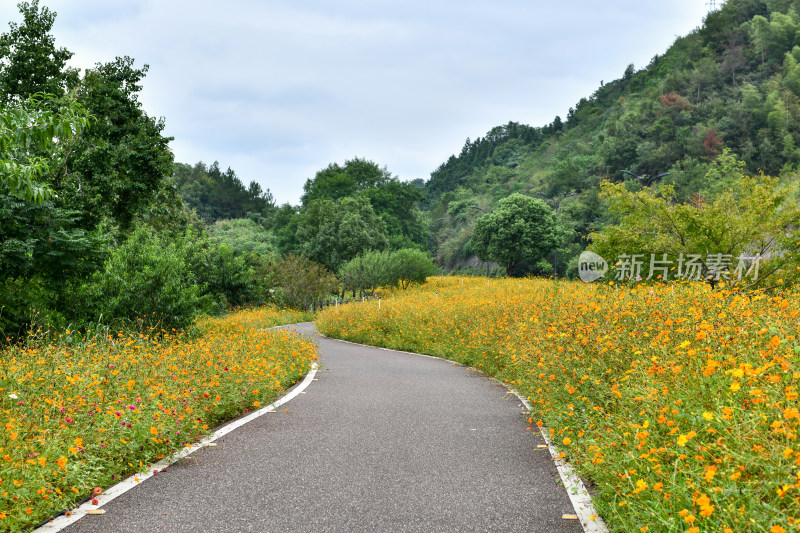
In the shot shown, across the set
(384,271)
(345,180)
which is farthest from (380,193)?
(384,271)

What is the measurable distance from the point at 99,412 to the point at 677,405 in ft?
16.1

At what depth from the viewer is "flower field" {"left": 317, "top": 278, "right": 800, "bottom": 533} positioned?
2773 mm

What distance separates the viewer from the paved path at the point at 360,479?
3.65 metres

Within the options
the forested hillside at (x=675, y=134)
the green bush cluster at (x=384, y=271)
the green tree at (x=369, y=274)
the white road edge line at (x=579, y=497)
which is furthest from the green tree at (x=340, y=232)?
the white road edge line at (x=579, y=497)

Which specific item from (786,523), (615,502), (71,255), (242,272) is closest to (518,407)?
(615,502)

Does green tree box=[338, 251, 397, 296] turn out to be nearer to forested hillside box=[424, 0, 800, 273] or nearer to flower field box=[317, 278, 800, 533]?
forested hillside box=[424, 0, 800, 273]

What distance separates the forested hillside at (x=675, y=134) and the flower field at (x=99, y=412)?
34021 mm

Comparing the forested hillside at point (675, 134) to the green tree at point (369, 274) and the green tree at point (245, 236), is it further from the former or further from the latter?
the green tree at point (245, 236)

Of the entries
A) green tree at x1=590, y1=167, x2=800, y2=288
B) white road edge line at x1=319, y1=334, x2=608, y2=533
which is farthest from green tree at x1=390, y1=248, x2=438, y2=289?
white road edge line at x1=319, y1=334, x2=608, y2=533

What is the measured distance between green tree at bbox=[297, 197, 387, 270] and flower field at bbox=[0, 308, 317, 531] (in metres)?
40.1

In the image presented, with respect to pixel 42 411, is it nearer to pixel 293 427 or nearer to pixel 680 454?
pixel 293 427

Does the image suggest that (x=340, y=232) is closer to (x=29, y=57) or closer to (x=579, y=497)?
(x=29, y=57)

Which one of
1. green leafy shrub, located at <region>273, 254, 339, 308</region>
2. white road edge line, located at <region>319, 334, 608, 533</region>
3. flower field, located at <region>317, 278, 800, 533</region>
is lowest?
green leafy shrub, located at <region>273, 254, 339, 308</region>

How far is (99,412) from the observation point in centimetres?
492
